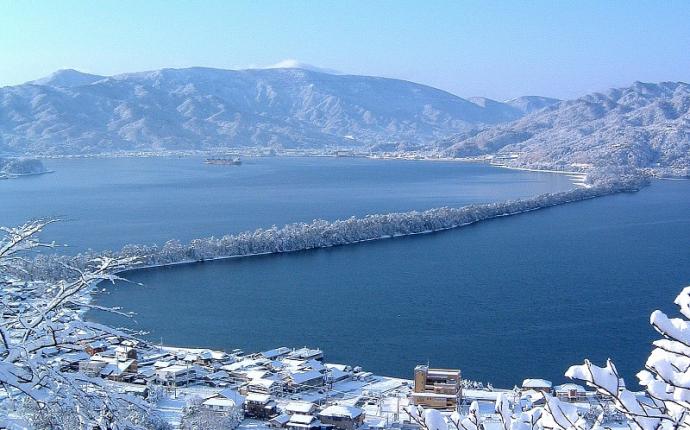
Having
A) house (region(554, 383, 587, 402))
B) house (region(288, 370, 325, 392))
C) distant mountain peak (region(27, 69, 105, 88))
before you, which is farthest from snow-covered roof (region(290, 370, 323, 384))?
distant mountain peak (region(27, 69, 105, 88))

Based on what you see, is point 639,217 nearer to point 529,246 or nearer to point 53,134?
point 529,246

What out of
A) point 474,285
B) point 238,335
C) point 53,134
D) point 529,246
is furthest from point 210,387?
point 53,134

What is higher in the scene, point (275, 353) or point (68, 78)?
point (68, 78)

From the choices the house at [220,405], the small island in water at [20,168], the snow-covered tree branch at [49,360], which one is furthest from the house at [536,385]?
the small island in water at [20,168]

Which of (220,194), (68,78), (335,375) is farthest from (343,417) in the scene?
(68,78)

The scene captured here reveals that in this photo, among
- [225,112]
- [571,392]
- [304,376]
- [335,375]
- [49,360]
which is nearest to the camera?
[49,360]

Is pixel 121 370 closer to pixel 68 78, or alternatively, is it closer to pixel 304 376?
pixel 304 376
